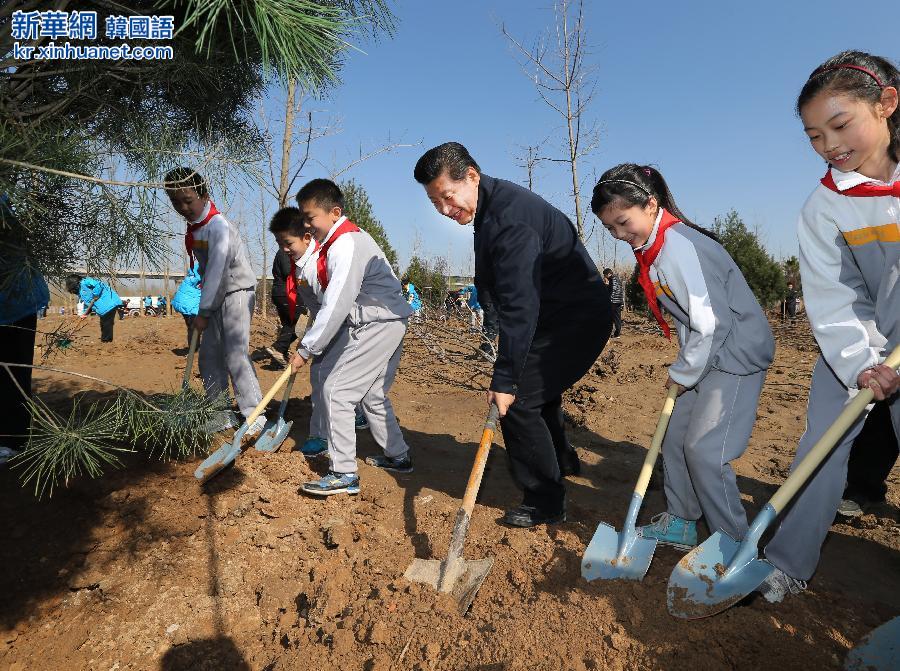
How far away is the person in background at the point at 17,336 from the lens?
2486 millimetres

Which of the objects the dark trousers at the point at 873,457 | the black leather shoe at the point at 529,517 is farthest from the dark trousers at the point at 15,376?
the dark trousers at the point at 873,457

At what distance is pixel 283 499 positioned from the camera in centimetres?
310

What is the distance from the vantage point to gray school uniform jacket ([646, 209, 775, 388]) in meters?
2.17

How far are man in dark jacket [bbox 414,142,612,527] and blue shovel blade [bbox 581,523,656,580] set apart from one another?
1.65 feet

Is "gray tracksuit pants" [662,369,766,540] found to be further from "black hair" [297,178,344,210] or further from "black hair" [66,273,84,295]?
"black hair" [66,273,84,295]

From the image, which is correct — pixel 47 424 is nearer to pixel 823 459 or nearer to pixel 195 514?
pixel 195 514

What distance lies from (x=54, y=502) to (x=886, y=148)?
4008 millimetres

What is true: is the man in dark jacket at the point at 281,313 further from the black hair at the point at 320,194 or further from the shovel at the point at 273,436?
the black hair at the point at 320,194

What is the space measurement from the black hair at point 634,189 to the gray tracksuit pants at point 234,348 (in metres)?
2.59

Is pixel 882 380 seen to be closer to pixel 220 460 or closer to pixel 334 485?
pixel 334 485

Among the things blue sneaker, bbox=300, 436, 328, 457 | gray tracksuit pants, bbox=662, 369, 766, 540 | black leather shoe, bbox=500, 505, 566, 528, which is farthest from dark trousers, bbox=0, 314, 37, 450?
gray tracksuit pants, bbox=662, 369, 766, 540

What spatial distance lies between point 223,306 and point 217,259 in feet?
1.21

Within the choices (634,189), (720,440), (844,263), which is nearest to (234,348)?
(634,189)

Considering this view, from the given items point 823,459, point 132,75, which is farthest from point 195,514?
point 823,459
